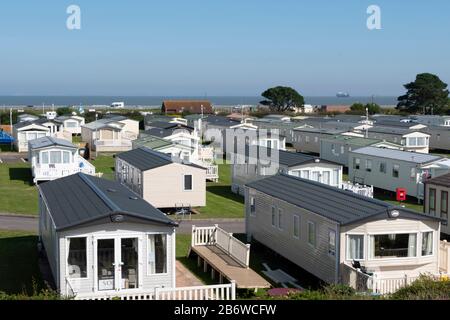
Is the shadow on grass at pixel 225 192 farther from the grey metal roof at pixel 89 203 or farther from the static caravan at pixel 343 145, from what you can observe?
the grey metal roof at pixel 89 203

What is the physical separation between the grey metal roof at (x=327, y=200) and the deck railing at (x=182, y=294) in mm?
4053

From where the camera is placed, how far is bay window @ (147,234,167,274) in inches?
605

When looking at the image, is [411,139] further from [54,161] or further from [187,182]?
[54,161]

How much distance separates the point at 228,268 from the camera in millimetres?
17578

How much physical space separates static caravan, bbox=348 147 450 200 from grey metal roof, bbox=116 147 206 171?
11.4 meters

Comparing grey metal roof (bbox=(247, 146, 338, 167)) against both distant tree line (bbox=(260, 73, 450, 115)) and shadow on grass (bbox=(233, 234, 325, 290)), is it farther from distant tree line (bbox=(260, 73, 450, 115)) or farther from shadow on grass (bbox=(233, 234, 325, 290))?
distant tree line (bbox=(260, 73, 450, 115))

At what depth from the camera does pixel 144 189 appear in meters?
28.7

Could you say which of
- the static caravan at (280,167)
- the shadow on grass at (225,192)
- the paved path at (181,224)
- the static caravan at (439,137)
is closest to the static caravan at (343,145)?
the static caravan at (280,167)

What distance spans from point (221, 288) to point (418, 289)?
440cm

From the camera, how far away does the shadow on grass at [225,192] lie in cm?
3316

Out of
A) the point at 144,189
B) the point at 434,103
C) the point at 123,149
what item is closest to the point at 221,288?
the point at 144,189

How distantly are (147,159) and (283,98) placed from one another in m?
82.7

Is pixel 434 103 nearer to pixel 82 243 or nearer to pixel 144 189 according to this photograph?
pixel 144 189

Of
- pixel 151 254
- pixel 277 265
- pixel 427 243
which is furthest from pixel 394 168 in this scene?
pixel 151 254
